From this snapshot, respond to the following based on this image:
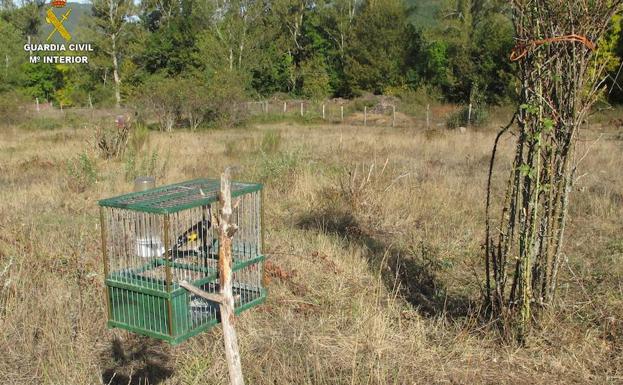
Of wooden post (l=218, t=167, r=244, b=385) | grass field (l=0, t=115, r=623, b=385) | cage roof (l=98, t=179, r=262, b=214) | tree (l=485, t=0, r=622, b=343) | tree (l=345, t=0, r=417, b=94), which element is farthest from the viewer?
tree (l=345, t=0, r=417, b=94)

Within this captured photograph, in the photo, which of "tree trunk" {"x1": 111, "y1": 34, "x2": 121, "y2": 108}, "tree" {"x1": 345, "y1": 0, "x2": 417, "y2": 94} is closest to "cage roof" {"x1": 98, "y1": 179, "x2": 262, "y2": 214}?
"tree" {"x1": 345, "y1": 0, "x2": 417, "y2": 94}

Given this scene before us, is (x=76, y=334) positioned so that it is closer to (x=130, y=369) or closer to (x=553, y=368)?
(x=130, y=369)

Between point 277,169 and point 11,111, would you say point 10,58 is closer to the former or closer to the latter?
point 11,111

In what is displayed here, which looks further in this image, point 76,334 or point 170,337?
point 76,334

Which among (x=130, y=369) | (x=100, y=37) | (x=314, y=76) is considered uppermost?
(x=100, y=37)

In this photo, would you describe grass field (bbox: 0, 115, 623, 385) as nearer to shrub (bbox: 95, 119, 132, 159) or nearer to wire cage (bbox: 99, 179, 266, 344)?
wire cage (bbox: 99, 179, 266, 344)

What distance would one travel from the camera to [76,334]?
11.7ft

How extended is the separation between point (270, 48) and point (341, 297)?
41.0 meters

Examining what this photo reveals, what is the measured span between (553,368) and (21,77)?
40570 mm

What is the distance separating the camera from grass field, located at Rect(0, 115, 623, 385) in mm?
3168

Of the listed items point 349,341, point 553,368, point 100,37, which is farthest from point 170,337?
point 100,37

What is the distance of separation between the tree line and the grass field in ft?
94.3

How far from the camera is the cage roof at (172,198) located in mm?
2641

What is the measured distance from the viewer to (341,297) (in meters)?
4.19
